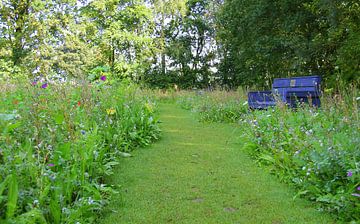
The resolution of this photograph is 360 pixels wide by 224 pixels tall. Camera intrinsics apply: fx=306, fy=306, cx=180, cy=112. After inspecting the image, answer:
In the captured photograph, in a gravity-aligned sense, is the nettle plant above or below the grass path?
above

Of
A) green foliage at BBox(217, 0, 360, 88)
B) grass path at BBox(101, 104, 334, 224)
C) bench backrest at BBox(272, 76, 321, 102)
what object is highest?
green foliage at BBox(217, 0, 360, 88)

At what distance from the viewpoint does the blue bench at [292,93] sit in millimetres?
5793

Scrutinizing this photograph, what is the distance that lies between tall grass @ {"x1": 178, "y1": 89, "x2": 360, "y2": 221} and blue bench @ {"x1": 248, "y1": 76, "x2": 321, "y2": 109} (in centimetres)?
121

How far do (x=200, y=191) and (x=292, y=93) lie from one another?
396cm

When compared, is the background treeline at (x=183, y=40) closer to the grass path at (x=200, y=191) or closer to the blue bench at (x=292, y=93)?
the blue bench at (x=292, y=93)

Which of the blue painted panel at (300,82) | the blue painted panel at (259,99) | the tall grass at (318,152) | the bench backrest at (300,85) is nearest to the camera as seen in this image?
the tall grass at (318,152)

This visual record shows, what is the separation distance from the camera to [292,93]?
19.7 feet

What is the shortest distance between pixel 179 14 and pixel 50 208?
23.6 metres

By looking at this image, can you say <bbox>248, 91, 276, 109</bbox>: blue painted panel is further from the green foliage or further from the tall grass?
the tall grass

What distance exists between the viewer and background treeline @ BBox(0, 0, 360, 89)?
30.8 ft

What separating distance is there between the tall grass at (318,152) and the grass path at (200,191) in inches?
5.4

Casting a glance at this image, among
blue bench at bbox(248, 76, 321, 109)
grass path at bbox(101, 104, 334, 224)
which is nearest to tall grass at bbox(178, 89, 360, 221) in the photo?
grass path at bbox(101, 104, 334, 224)

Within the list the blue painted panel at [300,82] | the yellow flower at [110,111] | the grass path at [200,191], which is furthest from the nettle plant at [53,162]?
the blue painted panel at [300,82]

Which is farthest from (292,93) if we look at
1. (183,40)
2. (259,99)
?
(183,40)
